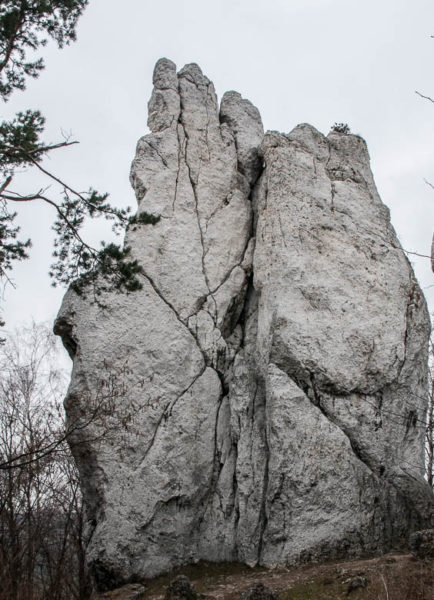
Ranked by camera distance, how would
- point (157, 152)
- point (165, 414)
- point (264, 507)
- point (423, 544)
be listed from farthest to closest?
point (157, 152) → point (165, 414) → point (264, 507) → point (423, 544)

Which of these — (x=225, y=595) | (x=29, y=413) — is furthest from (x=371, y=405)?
(x=29, y=413)

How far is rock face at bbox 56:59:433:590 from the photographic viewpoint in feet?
30.1

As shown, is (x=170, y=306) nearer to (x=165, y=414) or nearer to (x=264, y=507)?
(x=165, y=414)

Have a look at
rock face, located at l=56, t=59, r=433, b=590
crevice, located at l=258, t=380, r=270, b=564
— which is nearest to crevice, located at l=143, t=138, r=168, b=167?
rock face, located at l=56, t=59, r=433, b=590

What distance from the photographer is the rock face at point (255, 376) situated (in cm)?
916

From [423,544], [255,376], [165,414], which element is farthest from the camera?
[255,376]

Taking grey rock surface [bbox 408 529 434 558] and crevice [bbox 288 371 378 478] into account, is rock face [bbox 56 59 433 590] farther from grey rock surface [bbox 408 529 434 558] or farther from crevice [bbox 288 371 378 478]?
grey rock surface [bbox 408 529 434 558]

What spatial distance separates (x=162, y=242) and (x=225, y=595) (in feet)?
21.7

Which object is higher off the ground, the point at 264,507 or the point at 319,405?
the point at 319,405

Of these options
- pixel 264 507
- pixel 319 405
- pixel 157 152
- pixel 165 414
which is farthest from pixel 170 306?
pixel 264 507

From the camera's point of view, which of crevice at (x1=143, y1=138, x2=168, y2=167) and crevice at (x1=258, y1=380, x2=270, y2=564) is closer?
crevice at (x1=258, y1=380, x2=270, y2=564)

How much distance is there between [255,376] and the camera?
10.5 meters

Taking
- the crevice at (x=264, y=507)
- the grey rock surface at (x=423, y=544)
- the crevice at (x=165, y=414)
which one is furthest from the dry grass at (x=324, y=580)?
the crevice at (x=165, y=414)

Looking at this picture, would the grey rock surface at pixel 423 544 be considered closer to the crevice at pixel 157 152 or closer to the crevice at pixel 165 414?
the crevice at pixel 165 414
